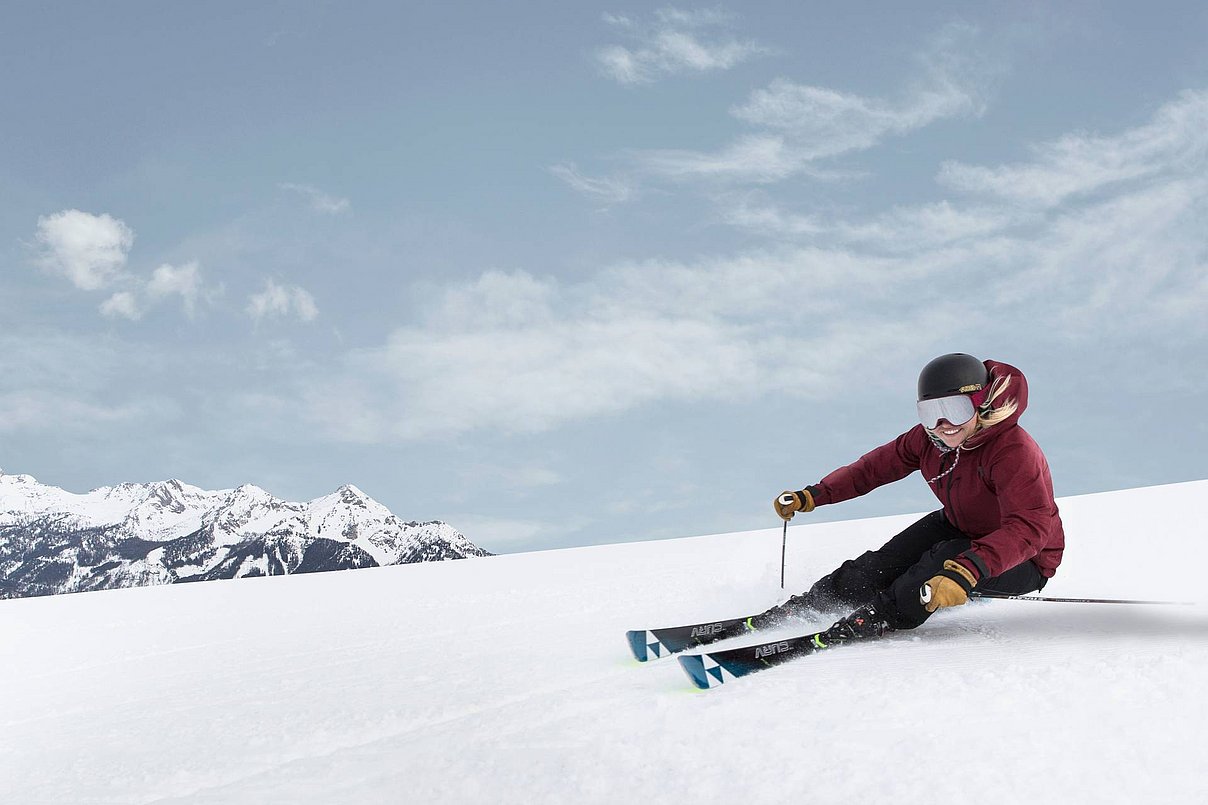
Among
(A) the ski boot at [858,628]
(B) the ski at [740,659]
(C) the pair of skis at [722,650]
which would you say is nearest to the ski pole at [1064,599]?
(C) the pair of skis at [722,650]

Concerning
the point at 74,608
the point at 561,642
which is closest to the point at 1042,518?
the point at 561,642

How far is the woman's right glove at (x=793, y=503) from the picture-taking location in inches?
192

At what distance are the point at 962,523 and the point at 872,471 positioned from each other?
0.64 meters

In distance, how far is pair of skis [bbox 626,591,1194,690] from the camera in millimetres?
3223

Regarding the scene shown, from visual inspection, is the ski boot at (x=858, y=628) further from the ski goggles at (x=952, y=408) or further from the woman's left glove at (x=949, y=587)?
the ski goggles at (x=952, y=408)

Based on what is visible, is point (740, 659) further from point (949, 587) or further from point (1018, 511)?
point (1018, 511)

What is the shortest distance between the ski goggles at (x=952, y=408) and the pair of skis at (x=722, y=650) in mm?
834

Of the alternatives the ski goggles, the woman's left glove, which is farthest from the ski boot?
the ski goggles

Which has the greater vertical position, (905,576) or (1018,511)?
(1018,511)

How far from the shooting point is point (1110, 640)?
11.4 feet

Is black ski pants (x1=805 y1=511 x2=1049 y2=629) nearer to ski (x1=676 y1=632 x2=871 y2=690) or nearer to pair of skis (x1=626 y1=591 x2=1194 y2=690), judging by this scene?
pair of skis (x1=626 y1=591 x2=1194 y2=690)

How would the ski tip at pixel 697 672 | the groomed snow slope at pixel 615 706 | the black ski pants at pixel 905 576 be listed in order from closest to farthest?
the groomed snow slope at pixel 615 706
the ski tip at pixel 697 672
the black ski pants at pixel 905 576

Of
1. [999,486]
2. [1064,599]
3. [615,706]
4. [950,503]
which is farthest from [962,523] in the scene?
[615,706]

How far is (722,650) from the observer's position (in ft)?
11.5
